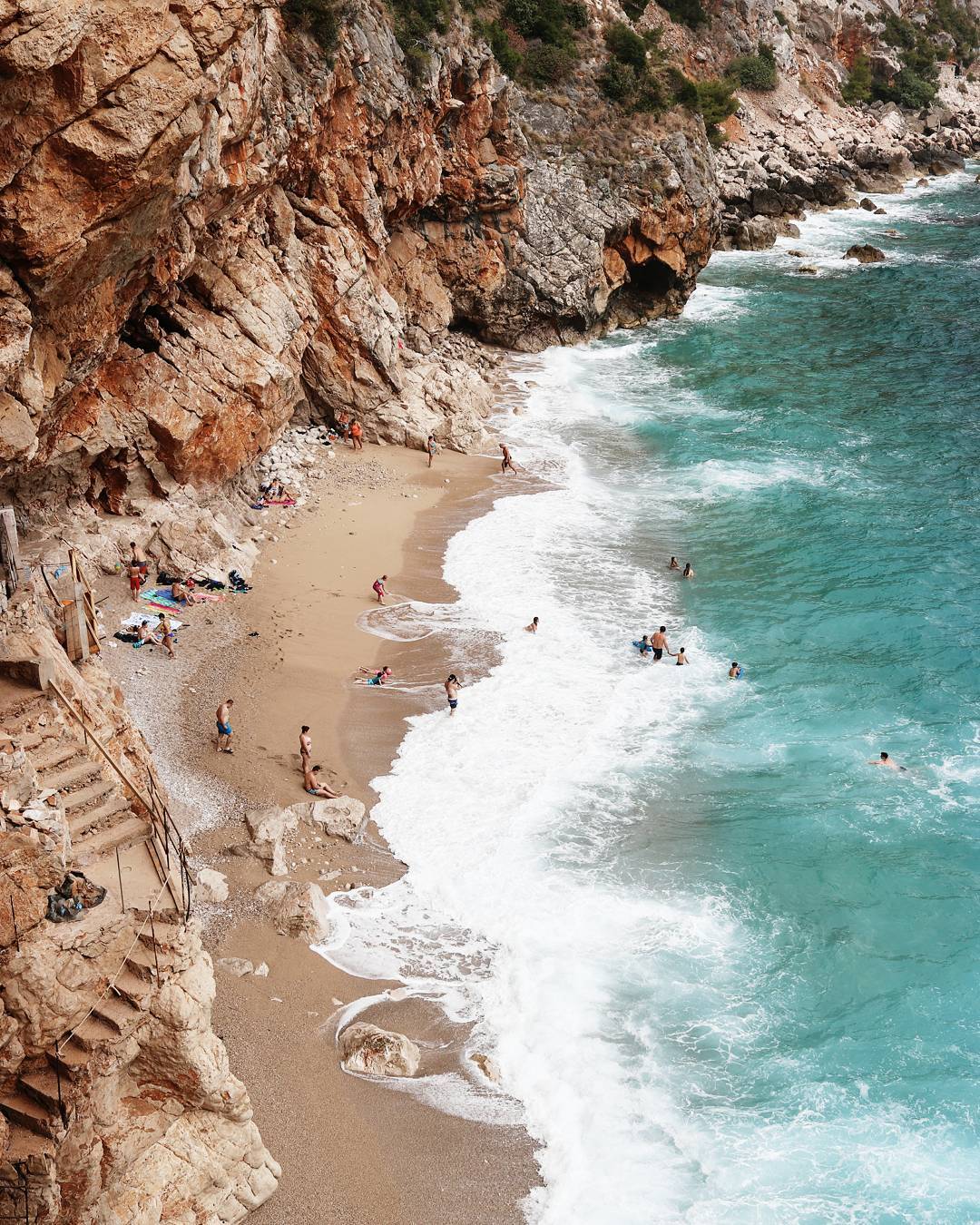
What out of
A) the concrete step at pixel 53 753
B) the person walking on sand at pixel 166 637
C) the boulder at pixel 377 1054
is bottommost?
the boulder at pixel 377 1054

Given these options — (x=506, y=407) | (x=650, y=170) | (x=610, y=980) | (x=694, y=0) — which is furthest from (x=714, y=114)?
(x=610, y=980)

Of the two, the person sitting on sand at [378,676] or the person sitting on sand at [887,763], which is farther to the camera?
the person sitting on sand at [378,676]

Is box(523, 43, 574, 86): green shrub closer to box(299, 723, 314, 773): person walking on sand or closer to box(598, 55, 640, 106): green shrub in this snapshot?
box(598, 55, 640, 106): green shrub

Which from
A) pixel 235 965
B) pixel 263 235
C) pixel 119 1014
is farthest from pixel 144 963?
pixel 263 235

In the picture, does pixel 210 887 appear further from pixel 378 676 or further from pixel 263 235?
pixel 263 235

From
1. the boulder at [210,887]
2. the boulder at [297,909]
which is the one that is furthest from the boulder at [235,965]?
the boulder at [210,887]

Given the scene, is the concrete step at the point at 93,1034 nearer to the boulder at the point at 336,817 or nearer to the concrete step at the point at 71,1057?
the concrete step at the point at 71,1057
